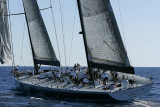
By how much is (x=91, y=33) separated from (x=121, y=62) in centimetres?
334

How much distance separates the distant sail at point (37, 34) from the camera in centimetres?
3766

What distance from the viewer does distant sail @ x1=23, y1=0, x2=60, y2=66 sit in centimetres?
3766

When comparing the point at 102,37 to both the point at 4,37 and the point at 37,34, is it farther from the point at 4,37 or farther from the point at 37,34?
the point at 37,34

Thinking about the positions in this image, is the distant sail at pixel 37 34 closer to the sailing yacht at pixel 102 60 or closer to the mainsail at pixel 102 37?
the sailing yacht at pixel 102 60

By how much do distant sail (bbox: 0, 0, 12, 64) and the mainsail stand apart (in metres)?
8.61

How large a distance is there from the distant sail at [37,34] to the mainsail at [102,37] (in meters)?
11.2

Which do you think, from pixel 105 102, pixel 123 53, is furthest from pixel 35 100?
pixel 123 53

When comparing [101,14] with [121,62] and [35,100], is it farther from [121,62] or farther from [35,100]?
[35,100]

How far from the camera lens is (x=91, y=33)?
87.6 ft

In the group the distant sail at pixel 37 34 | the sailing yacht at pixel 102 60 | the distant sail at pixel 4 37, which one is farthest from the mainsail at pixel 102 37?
the distant sail at pixel 37 34

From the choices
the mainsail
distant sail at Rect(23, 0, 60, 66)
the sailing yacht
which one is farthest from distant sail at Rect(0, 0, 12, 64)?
the mainsail

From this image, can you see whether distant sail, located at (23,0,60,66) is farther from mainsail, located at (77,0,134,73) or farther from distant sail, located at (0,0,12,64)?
mainsail, located at (77,0,134,73)

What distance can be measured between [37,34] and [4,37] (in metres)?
4.84

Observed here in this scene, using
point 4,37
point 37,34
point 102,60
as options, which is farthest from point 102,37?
point 37,34
